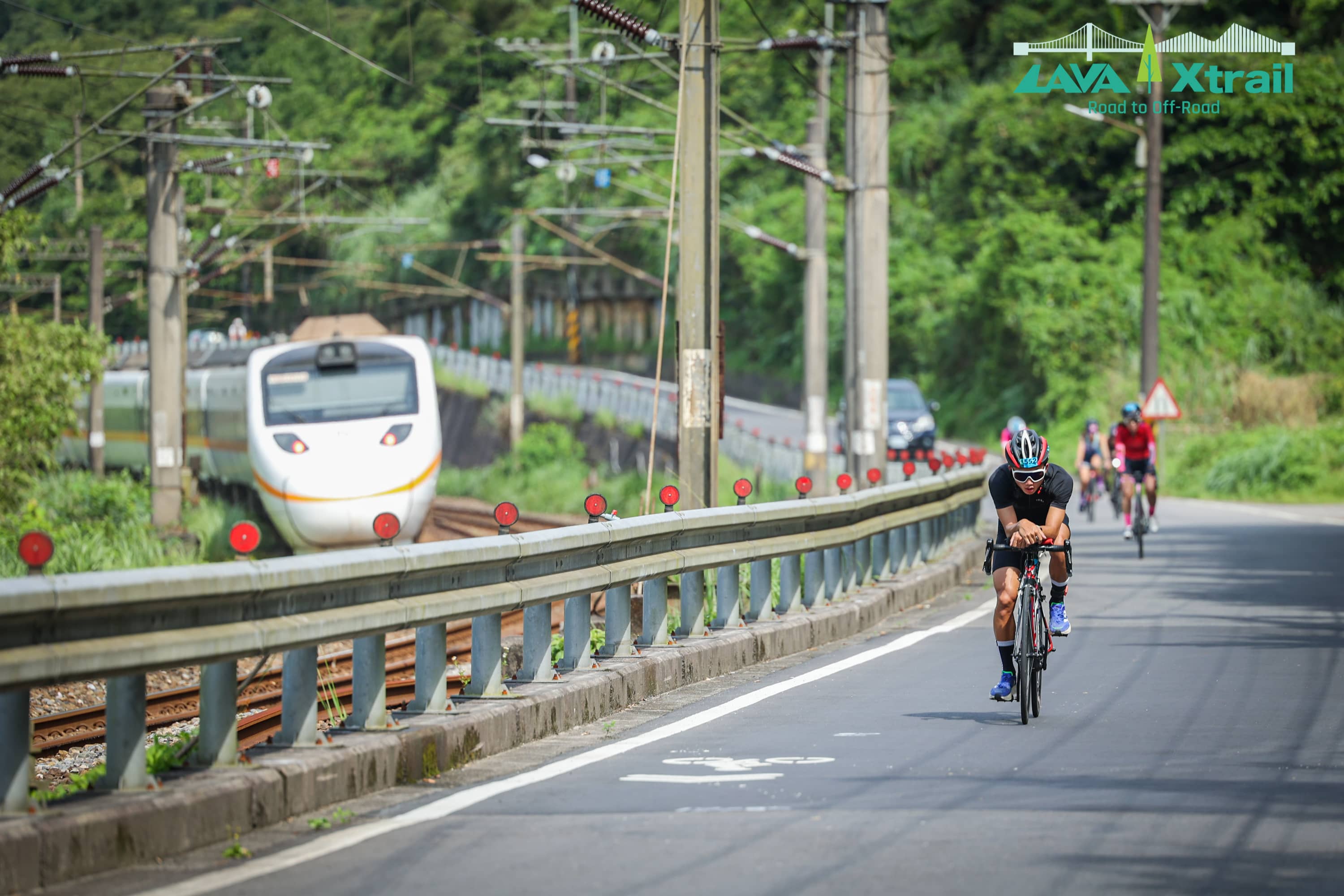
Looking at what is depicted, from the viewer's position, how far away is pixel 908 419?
44625 mm

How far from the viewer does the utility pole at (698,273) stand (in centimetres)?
1620

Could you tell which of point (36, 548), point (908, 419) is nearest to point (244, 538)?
point (36, 548)

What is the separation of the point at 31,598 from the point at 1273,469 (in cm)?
3592

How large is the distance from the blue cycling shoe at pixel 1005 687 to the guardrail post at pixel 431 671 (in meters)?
3.12

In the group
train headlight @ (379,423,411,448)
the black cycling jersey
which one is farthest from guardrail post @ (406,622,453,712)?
train headlight @ (379,423,411,448)

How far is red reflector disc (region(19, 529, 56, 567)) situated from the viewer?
241 inches

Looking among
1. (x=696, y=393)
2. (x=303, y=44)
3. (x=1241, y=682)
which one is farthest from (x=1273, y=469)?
(x=303, y=44)

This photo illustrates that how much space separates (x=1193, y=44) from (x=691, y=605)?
44.7 metres

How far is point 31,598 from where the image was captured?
623 cm

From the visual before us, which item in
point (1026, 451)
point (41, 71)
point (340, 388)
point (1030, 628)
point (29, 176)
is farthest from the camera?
point (340, 388)

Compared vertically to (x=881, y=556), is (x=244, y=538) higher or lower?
higher

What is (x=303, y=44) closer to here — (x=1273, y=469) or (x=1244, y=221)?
(x=1244, y=221)

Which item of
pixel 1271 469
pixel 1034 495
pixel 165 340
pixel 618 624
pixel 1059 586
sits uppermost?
pixel 165 340

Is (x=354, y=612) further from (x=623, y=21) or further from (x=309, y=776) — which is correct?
(x=623, y=21)
